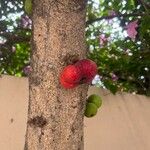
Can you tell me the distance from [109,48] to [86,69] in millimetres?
3408

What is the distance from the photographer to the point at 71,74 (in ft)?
4.53

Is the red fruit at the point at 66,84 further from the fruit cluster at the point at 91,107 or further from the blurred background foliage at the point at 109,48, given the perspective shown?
the blurred background foliage at the point at 109,48

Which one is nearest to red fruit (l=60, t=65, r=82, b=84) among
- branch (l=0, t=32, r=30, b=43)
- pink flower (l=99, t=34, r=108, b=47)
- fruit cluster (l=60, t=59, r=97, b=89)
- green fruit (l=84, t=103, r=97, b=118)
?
fruit cluster (l=60, t=59, r=97, b=89)

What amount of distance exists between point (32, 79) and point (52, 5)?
0.26 m

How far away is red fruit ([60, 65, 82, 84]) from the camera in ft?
4.54

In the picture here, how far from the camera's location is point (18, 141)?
3273 millimetres

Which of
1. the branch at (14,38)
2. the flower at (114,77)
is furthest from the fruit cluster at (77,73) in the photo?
the flower at (114,77)

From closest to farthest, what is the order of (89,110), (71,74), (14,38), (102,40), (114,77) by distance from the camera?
(71,74) → (89,110) → (14,38) → (114,77) → (102,40)

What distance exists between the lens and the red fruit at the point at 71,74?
1.38m

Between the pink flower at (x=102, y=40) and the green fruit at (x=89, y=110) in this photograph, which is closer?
the green fruit at (x=89, y=110)

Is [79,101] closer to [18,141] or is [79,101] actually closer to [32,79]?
[32,79]

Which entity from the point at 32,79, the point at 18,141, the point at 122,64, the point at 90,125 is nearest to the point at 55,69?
the point at 32,79

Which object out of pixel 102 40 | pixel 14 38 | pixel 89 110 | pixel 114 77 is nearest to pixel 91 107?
pixel 89 110

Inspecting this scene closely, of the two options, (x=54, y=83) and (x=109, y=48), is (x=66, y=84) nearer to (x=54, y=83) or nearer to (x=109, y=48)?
(x=54, y=83)
